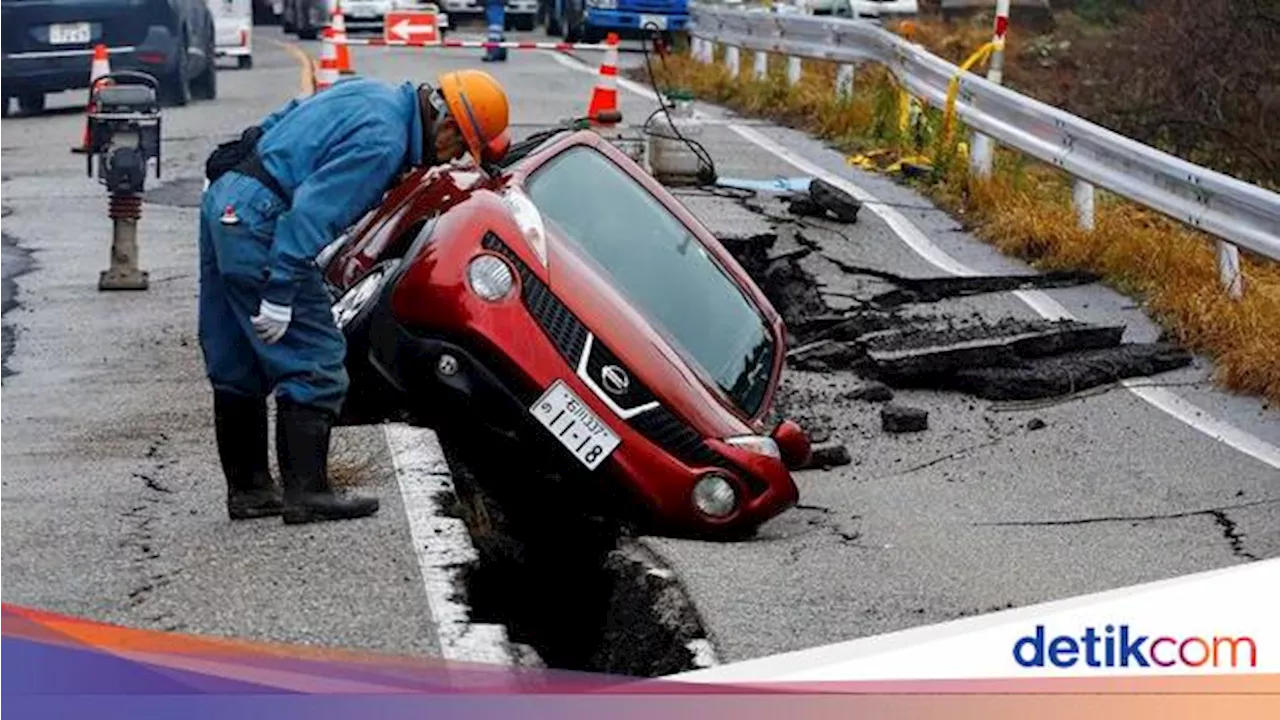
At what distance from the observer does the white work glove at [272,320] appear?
770cm

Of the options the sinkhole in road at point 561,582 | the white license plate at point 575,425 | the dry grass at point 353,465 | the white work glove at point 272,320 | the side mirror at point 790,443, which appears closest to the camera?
the sinkhole in road at point 561,582

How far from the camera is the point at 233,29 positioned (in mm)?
32281

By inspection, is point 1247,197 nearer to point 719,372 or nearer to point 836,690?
point 719,372

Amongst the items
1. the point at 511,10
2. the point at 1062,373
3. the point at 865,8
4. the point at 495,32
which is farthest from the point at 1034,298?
the point at 511,10

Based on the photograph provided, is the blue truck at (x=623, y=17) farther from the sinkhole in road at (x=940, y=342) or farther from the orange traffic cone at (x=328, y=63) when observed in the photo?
the sinkhole in road at (x=940, y=342)

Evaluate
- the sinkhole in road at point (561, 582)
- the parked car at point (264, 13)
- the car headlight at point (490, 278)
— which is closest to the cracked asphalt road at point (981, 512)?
the sinkhole in road at point (561, 582)

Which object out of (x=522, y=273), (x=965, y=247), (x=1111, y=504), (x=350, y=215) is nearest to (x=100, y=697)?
(x=350, y=215)

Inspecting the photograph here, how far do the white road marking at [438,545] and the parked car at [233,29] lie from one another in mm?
23800

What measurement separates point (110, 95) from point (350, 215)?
5455mm

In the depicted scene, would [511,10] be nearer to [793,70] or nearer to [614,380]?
[793,70]

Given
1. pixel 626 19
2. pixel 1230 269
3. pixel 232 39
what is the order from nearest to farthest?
pixel 1230 269
pixel 232 39
pixel 626 19

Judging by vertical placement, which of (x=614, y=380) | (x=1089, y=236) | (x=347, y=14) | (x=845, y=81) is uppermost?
(x=614, y=380)

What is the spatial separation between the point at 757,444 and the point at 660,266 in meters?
1.07

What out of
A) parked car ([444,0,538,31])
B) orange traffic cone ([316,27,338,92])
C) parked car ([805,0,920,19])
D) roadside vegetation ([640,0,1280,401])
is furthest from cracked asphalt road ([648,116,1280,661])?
parked car ([444,0,538,31])
